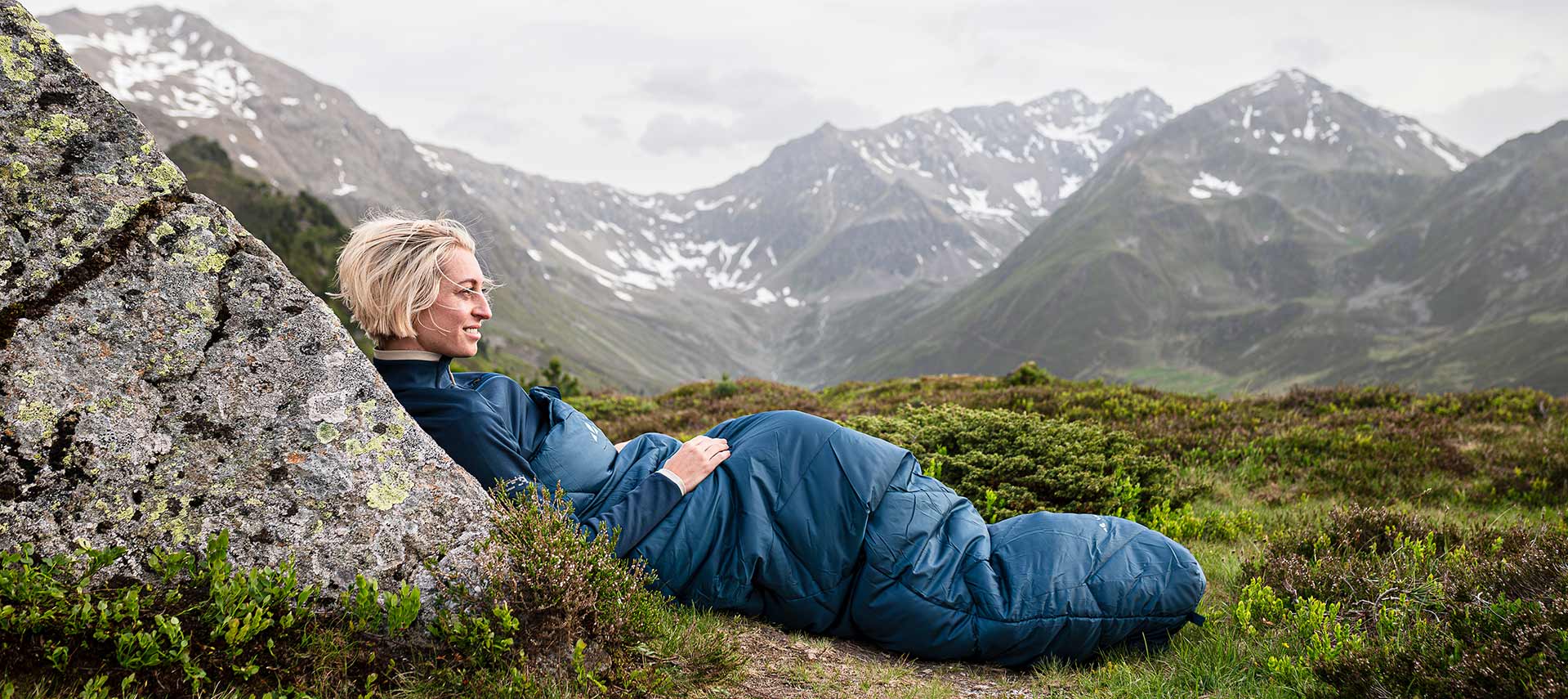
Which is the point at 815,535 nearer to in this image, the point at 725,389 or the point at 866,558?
the point at 866,558

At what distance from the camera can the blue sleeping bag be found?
5117 millimetres

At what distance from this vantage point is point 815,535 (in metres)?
5.12

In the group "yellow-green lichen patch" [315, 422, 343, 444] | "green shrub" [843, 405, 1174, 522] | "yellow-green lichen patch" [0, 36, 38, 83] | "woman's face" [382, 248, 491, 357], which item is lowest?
"green shrub" [843, 405, 1174, 522]

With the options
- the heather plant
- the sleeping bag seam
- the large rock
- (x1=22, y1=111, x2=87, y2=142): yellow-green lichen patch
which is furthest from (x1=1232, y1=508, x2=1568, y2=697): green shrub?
(x1=22, y1=111, x2=87, y2=142): yellow-green lichen patch

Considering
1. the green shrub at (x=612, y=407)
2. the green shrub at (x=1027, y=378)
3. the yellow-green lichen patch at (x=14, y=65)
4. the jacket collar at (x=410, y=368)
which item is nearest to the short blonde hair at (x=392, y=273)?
the jacket collar at (x=410, y=368)

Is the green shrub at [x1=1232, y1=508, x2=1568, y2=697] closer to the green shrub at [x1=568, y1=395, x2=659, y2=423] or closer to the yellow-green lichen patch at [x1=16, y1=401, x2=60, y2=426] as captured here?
the yellow-green lichen patch at [x1=16, y1=401, x2=60, y2=426]

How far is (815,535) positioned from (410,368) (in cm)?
252

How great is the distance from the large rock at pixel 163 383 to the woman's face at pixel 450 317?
1.72 feet

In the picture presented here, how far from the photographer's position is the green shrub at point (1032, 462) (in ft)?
27.6

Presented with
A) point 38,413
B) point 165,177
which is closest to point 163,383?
point 38,413

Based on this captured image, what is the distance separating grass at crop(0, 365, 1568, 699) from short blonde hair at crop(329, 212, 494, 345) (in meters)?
1.44

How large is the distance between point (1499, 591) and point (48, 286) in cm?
733

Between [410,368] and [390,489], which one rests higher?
[410,368]

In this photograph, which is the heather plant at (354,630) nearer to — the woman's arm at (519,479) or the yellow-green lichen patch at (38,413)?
the woman's arm at (519,479)
